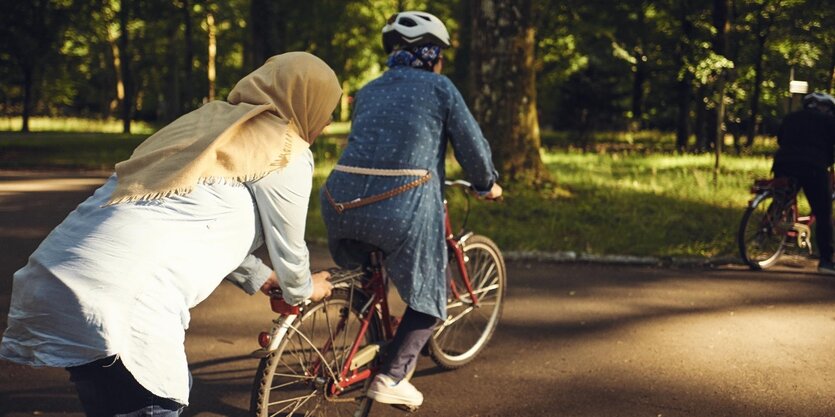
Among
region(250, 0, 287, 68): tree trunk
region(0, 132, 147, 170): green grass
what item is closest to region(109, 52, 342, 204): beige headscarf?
region(250, 0, 287, 68): tree trunk

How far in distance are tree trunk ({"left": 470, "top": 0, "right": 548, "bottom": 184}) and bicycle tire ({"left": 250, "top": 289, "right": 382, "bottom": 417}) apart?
8.93 meters

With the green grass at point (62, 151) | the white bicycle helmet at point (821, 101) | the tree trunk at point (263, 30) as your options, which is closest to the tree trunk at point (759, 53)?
the tree trunk at point (263, 30)

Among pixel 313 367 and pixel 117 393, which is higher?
pixel 117 393

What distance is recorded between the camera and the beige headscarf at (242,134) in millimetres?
2781

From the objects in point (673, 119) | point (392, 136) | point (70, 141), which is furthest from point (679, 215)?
point (673, 119)

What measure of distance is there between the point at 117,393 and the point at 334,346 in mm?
1776

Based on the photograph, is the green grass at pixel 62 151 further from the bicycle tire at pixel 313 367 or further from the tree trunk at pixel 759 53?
the bicycle tire at pixel 313 367

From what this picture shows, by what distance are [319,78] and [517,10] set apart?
10.6m

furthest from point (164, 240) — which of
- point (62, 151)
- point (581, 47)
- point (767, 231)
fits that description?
point (581, 47)

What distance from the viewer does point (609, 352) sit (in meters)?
6.38

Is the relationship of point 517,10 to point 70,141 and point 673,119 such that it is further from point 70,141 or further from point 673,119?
point 673,119

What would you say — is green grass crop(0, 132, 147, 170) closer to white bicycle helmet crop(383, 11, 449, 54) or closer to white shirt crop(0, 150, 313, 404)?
white bicycle helmet crop(383, 11, 449, 54)

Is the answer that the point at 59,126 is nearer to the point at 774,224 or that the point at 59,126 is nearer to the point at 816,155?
the point at 774,224

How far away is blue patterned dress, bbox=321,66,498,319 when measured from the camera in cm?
454
